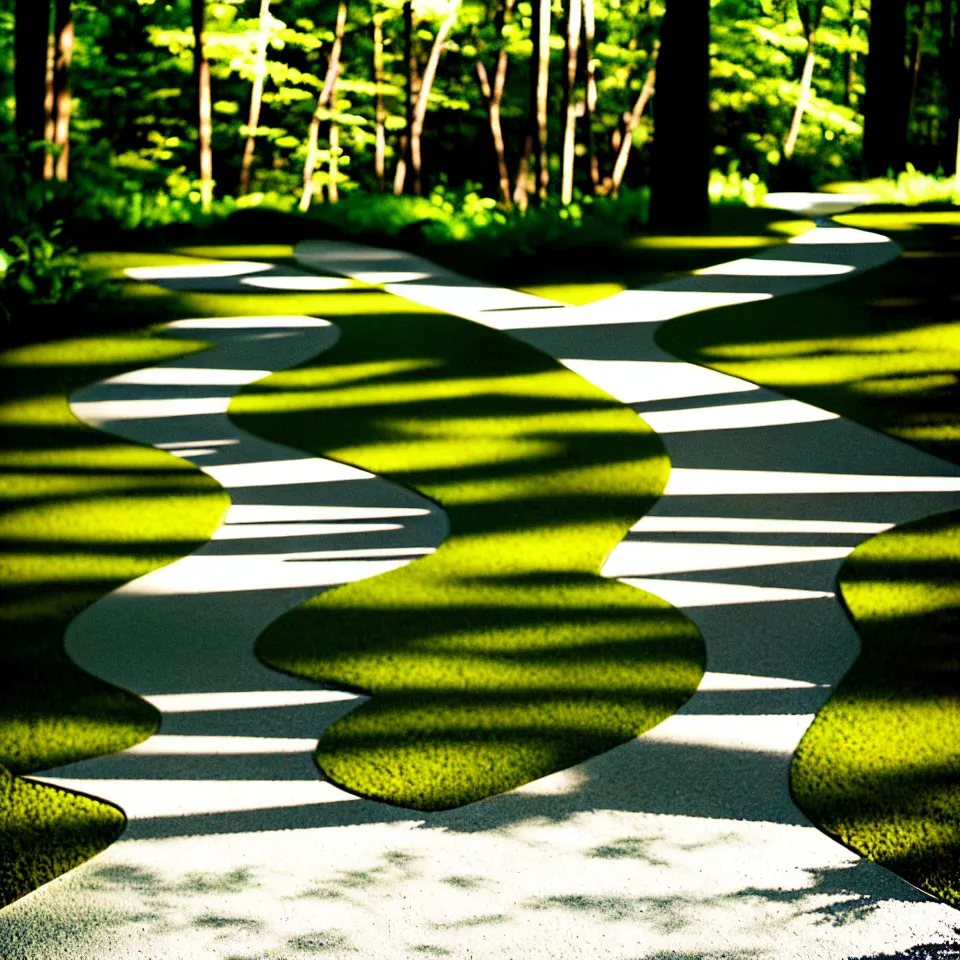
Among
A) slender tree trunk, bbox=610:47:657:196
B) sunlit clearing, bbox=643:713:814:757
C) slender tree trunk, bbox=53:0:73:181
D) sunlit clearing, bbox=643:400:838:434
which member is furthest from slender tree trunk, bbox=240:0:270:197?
sunlit clearing, bbox=643:713:814:757

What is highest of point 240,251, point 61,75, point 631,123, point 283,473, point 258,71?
point 258,71

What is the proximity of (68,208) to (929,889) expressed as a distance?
13583 mm

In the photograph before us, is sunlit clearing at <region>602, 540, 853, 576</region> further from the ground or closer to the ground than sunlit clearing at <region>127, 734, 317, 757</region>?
further from the ground

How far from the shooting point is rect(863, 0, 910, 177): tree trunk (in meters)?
17.4

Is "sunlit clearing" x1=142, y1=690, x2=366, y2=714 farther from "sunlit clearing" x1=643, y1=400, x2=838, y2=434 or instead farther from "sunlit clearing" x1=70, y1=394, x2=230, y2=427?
"sunlit clearing" x1=70, y1=394, x2=230, y2=427

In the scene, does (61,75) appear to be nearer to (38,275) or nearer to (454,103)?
(38,275)

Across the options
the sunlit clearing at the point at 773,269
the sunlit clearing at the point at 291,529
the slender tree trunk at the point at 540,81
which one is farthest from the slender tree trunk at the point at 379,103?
the sunlit clearing at the point at 291,529

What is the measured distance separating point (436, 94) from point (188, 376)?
70.8ft

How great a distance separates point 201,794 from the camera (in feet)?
12.7

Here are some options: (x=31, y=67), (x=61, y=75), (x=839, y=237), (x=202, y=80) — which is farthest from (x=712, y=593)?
(x=202, y=80)

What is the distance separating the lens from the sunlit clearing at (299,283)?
11.6 m

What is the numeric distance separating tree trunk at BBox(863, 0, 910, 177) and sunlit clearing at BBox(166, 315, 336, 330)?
10.3 meters

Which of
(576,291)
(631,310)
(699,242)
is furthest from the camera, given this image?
(699,242)

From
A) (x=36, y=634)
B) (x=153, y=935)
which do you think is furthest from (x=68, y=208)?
(x=153, y=935)
